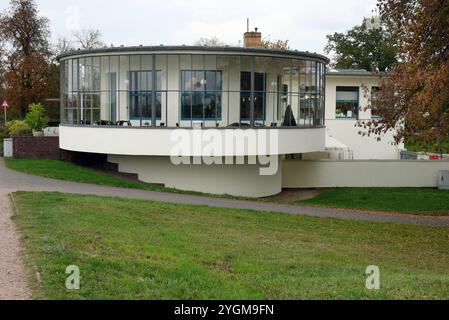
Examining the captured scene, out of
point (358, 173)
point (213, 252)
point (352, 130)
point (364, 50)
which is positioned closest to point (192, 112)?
point (358, 173)

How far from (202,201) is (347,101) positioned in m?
21.7

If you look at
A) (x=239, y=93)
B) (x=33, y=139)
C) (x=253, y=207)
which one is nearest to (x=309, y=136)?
(x=239, y=93)

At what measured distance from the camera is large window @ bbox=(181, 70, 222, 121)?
25344mm

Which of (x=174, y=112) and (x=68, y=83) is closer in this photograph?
(x=174, y=112)

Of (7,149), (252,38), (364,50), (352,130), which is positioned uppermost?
(364,50)

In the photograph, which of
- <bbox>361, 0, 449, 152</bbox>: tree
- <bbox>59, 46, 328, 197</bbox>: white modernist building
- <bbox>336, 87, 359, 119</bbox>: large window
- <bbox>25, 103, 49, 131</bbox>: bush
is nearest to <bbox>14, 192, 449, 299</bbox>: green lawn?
<bbox>361, 0, 449, 152</bbox>: tree

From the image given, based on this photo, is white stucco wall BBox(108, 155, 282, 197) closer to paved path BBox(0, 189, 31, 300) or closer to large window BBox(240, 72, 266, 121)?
large window BBox(240, 72, 266, 121)

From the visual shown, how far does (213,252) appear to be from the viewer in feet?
36.8

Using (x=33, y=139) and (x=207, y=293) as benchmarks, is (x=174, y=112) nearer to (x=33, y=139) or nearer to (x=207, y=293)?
(x=33, y=139)

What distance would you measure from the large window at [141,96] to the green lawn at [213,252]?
7.58 metres

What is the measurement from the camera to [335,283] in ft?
27.5

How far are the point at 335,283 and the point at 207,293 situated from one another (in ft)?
6.24

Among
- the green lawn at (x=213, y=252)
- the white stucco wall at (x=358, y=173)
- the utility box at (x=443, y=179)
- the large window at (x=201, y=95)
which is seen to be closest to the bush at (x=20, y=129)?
the large window at (x=201, y=95)

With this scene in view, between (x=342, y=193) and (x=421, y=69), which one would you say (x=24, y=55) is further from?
(x=421, y=69)
